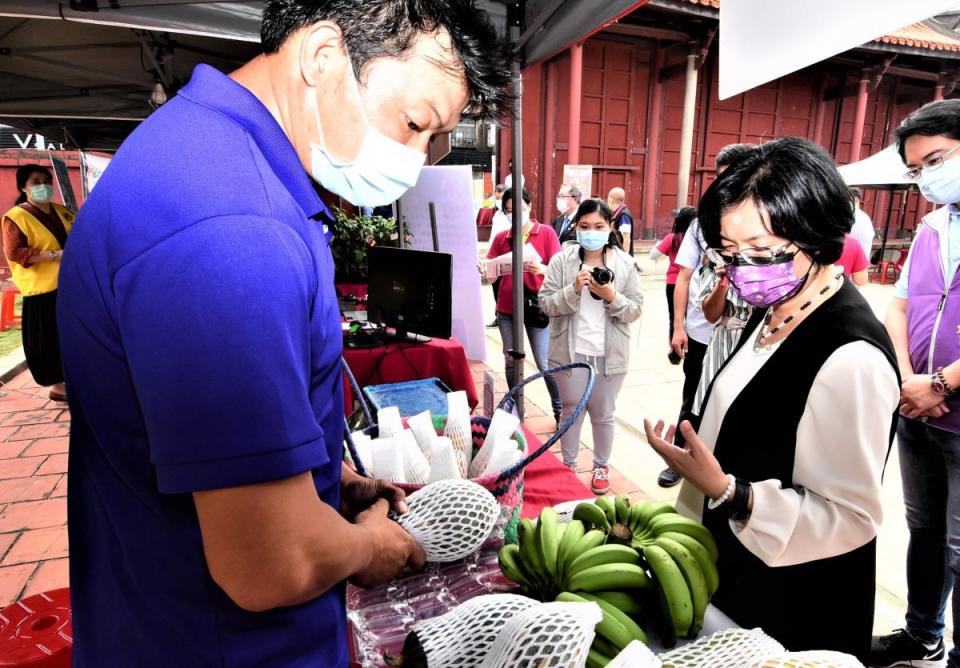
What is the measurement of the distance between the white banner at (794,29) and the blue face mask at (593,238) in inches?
74.3

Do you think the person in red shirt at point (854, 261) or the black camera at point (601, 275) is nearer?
the black camera at point (601, 275)

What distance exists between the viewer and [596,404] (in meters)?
3.25

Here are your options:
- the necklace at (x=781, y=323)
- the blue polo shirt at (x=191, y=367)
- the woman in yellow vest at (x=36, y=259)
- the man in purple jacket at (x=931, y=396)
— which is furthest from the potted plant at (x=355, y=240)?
the blue polo shirt at (x=191, y=367)

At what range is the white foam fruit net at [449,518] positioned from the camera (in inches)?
38.7

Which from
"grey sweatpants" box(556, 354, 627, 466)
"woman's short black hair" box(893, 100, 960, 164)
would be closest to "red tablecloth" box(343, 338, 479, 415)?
"grey sweatpants" box(556, 354, 627, 466)

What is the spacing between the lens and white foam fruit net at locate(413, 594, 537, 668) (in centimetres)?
80

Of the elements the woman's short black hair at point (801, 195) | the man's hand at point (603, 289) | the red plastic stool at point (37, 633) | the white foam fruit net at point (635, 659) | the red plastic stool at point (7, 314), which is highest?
the woman's short black hair at point (801, 195)

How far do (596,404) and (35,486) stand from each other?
3.34 m

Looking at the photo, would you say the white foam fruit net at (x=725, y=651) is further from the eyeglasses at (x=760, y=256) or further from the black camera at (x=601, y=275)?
the black camera at (x=601, y=275)

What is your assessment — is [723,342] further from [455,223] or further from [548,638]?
[455,223]

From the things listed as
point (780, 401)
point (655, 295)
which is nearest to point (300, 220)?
point (780, 401)

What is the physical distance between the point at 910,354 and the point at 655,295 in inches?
330

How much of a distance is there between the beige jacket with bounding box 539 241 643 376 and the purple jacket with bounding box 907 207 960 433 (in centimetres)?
130

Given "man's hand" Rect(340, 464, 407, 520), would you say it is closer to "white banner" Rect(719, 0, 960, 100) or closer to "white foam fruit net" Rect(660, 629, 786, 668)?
"white foam fruit net" Rect(660, 629, 786, 668)
